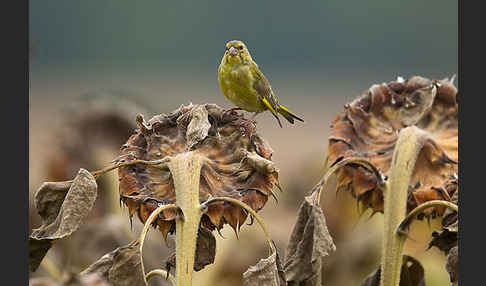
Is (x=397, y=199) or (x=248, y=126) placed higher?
(x=248, y=126)

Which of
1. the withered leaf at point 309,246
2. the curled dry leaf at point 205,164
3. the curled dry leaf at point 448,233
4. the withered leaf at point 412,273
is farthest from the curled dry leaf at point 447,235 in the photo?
the curled dry leaf at point 205,164

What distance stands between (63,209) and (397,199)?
0.70 m

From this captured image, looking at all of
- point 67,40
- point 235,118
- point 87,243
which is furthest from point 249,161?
point 67,40

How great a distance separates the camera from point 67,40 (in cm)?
909

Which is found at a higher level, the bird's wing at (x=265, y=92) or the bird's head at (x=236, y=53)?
the bird's head at (x=236, y=53)

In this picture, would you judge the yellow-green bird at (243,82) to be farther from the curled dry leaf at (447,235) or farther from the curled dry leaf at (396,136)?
the curled dry leaf at (447,235)

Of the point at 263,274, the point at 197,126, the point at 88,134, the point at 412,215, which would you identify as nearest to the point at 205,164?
the point at 197,126

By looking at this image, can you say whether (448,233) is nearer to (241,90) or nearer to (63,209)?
(241,90)

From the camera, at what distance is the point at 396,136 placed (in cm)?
186

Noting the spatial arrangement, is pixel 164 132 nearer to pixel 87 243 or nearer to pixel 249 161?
pixel 249 161

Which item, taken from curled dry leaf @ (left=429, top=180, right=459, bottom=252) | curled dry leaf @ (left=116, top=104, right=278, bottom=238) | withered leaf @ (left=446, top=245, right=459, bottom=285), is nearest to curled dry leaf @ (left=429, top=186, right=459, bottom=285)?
curled dry leaf @ (left=429, top=180, right=459, bottom=252)

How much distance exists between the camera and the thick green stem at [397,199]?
1623 millimetres

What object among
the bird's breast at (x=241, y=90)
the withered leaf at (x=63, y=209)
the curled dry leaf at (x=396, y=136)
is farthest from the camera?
the bird's breast at (x=241, y=90)

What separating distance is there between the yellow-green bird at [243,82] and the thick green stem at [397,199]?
0.33 m
